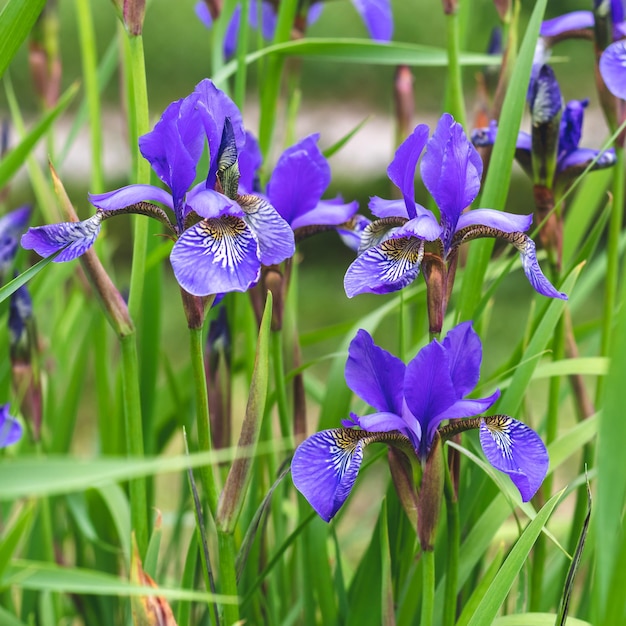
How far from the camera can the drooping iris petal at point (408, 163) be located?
18.8 inches

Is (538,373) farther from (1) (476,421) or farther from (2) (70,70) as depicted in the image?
(2) (70,70)

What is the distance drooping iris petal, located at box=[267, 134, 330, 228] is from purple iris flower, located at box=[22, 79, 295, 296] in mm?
92

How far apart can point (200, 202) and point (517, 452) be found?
Answer: 0.21 m

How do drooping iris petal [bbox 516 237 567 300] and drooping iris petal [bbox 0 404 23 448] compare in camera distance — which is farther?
drooping iris petal [bbox 0 404 23 448]

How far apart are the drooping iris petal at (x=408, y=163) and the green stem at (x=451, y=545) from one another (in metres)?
0.16

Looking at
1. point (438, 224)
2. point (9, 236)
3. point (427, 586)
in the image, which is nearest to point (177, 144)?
point (438, 224)

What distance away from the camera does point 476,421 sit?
46 centimetres

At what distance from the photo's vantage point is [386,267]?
467mm

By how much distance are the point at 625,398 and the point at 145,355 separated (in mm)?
518

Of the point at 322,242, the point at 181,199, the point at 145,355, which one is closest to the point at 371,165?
the point at 322,242

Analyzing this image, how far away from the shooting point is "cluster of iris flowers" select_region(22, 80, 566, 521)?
0.44m

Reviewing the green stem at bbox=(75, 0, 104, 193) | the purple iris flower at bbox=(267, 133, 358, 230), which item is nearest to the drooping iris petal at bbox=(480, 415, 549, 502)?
the purple iris flower at bbox=(267, 133, 358, 230)

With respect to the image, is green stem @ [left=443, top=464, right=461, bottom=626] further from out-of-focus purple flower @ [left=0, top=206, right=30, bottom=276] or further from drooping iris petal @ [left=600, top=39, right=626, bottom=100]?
out-of-focus purple flower @ [left=0, top=206, right=30, bottom=276]

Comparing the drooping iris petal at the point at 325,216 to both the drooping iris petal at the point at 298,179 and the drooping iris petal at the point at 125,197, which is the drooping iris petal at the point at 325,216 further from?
the drooping iris petal at the point at 125,197
